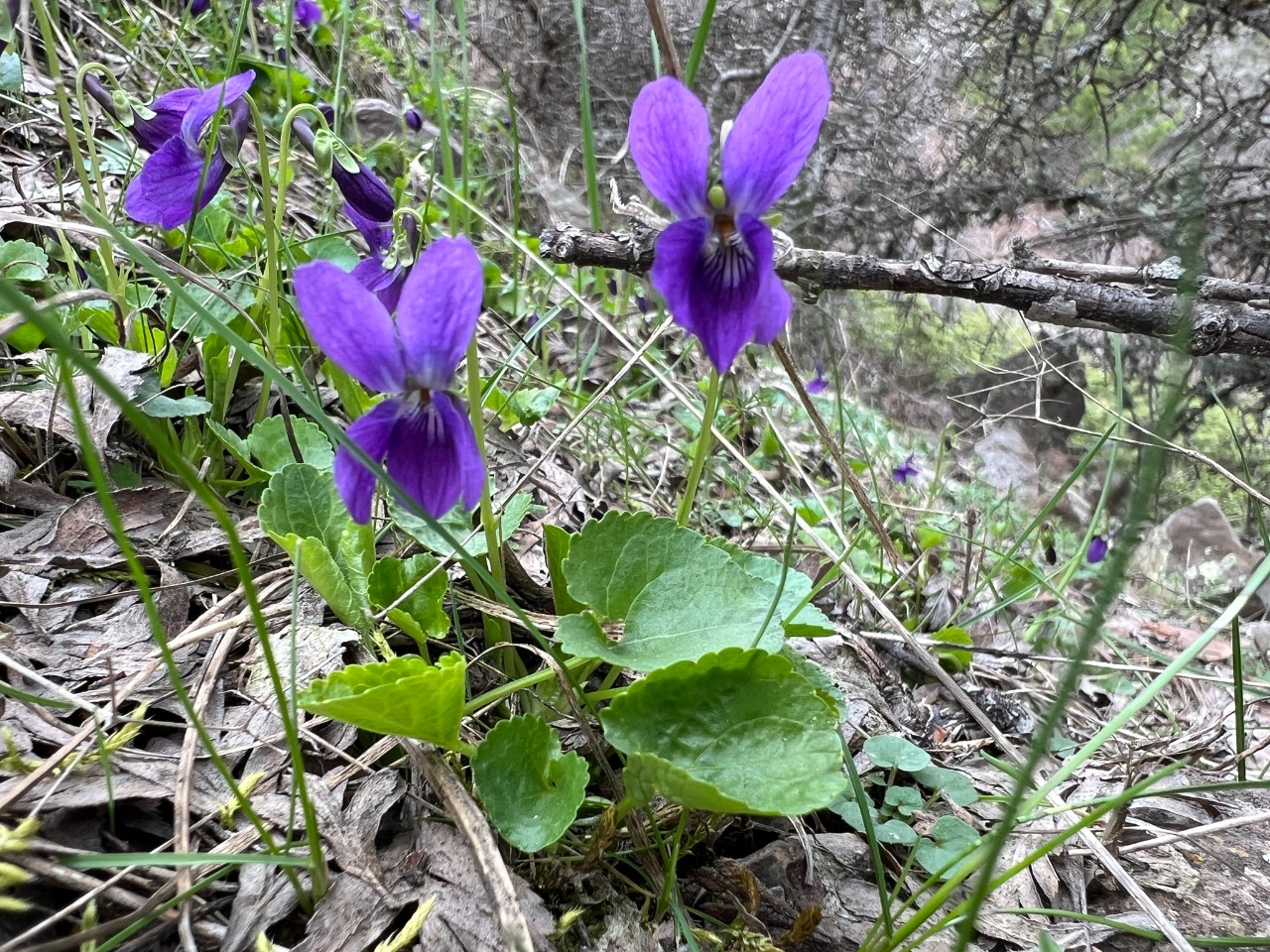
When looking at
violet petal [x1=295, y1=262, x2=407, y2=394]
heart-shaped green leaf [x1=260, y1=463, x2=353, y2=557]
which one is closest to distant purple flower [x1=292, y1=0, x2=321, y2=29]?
heart-shaped green leaf [x1=260, y1=463, x2=353, y2=557]

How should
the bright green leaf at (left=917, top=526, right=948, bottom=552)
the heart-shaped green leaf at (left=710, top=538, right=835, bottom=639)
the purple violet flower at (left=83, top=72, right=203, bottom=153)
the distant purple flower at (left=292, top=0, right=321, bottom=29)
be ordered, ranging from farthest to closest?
the distant purple flower at (left=292, top=0, right=321, bottom=29) → the bright green leaf at (left=917, top=526, right=948, bottom=552) → the purple violet flower at (left=83, top=72, right=203, bottom=153) → the heart-shaped green leaf at (left=710, top=538, right=835, bottom=639)

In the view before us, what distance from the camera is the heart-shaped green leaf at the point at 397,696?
2.61 ft

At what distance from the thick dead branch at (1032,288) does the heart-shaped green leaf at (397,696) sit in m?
0.93

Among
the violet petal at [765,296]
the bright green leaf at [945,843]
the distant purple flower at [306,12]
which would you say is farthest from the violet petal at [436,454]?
the distant purple flower at [306,12]

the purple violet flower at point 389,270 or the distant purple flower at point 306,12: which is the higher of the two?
the distant purple flower at point 306,12

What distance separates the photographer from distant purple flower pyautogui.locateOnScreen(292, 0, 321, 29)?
3.35 m

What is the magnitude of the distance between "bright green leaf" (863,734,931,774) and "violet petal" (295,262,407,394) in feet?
2.86

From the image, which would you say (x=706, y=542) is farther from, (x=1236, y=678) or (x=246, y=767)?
(x=1236, y=678)

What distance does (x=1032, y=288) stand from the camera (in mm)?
1715

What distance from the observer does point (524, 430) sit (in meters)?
2.19

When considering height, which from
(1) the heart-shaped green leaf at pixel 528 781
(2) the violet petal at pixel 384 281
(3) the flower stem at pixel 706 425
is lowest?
(1) the heart-shaped green leaf at pixel 528 781

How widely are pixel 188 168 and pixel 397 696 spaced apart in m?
1.02

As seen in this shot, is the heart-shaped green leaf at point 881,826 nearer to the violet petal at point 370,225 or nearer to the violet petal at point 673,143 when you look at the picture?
the violet petal at point 673,143

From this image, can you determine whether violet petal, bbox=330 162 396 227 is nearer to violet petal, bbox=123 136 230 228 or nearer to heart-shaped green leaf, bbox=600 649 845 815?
violet petal, bbox=123 136 230 228
